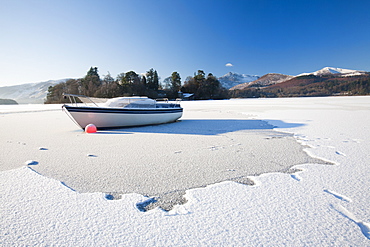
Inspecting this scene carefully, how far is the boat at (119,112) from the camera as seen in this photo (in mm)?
6391

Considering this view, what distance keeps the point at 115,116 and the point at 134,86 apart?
1883 inches

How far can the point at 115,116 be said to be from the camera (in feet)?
22.4

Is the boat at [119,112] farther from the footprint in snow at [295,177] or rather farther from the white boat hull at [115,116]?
the footprint in snow at [295,177]

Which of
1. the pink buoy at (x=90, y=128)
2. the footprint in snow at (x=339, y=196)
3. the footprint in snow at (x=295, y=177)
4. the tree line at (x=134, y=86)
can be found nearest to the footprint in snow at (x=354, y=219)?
the footprint in snow at (x=339, y=196)

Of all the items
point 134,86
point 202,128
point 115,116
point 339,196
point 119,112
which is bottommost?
point 202,128

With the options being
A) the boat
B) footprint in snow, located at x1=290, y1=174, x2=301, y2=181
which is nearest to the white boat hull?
the boat

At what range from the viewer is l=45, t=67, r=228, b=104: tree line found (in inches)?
1969

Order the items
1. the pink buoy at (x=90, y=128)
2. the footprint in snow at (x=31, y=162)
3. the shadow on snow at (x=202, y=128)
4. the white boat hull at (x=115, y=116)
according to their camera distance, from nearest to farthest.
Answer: the footprint in snow at (x=31, y=162) → the shadow on snow at (x=202, y=128) → the pink buoy at (x=90, y=128) → the white boat hull at (x=115, y=116)

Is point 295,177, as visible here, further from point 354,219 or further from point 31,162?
point 31,162

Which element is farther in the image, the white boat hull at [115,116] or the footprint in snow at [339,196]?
the white boat hull at [115,116]

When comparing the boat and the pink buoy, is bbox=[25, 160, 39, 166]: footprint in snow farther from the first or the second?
the boat

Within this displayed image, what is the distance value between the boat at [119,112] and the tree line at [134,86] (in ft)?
143

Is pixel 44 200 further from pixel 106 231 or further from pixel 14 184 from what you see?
pixel 106 231

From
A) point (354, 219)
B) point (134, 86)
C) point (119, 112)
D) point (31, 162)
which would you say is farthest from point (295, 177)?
point (134, 86)
